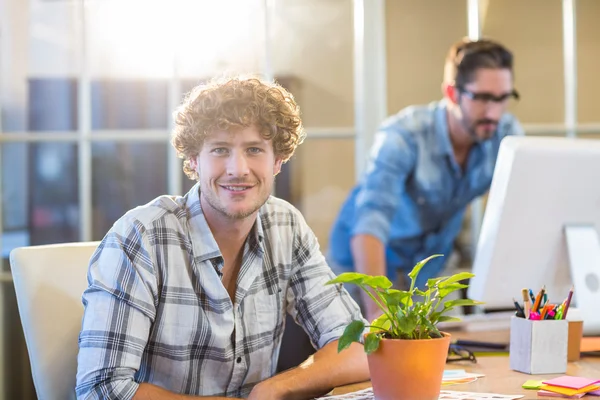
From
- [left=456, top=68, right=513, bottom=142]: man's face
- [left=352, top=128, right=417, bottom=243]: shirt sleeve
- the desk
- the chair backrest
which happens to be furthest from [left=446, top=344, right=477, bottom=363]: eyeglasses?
[left=456, top=68, right=513, bottom=142]: man's face

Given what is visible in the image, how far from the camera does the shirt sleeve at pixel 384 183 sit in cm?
270

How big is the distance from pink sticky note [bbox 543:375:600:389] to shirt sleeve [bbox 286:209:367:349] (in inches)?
17.7

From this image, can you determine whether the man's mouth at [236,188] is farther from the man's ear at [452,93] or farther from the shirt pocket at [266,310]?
the man's ear at [452,93]

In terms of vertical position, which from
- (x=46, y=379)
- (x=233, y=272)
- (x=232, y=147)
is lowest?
(x=46, y=379)

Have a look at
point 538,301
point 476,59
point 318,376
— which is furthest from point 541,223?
point 476,59

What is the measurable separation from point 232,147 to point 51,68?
68.4 inches

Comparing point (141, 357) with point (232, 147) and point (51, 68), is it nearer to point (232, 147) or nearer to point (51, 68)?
point (232, 147)

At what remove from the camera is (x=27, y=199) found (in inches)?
125

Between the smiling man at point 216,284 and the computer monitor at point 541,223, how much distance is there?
1.18ft

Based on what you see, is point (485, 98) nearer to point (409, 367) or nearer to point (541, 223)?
point (541, 223)

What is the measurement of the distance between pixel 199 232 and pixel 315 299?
0.31m

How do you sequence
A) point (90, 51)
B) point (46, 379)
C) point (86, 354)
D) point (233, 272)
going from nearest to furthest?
point (86, 354)
point (46, 379)
point (233, 272)
point (90, 51)

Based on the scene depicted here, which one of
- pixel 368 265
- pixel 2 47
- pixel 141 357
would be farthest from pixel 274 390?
pixel 2 47

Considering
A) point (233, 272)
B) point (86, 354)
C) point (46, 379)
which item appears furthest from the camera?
point (233, 272)
